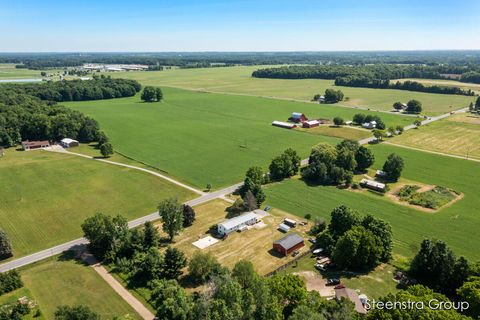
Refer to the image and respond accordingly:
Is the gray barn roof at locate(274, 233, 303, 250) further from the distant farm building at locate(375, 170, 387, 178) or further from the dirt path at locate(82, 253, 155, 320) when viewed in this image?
the distant farm building at locate(375, 170, 387, 178)

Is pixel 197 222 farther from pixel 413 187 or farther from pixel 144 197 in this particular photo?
pixel 413 187

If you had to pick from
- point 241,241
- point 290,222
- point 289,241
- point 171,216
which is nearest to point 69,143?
point 171,216

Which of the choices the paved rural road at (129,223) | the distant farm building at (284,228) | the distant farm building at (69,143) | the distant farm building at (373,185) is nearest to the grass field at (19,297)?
the paved rural road at (129,223)

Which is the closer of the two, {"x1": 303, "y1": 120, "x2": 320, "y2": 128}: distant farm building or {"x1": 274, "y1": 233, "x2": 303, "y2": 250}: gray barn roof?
{"x1": 274, "y1": 233, "x2": 303, "y2": 250}: gray barn roof

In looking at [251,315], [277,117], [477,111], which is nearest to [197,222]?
[251,315]

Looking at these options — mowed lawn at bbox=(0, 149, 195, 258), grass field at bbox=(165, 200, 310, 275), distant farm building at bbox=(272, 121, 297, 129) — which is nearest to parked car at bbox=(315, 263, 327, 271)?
grass field at bbox=(165, 200, 310, 275)

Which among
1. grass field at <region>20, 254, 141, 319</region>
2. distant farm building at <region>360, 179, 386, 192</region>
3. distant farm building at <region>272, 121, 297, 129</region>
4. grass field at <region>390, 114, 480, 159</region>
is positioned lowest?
grass field at <region>20, 254, 141, 319</region>

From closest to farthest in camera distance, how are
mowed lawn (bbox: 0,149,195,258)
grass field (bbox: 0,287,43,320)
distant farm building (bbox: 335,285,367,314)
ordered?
distant farm building (bbox: 335,285,367,314)
grass field (bbox: 0,287,43,320)
mowed lawn (bbox: 0,149,195,258)
